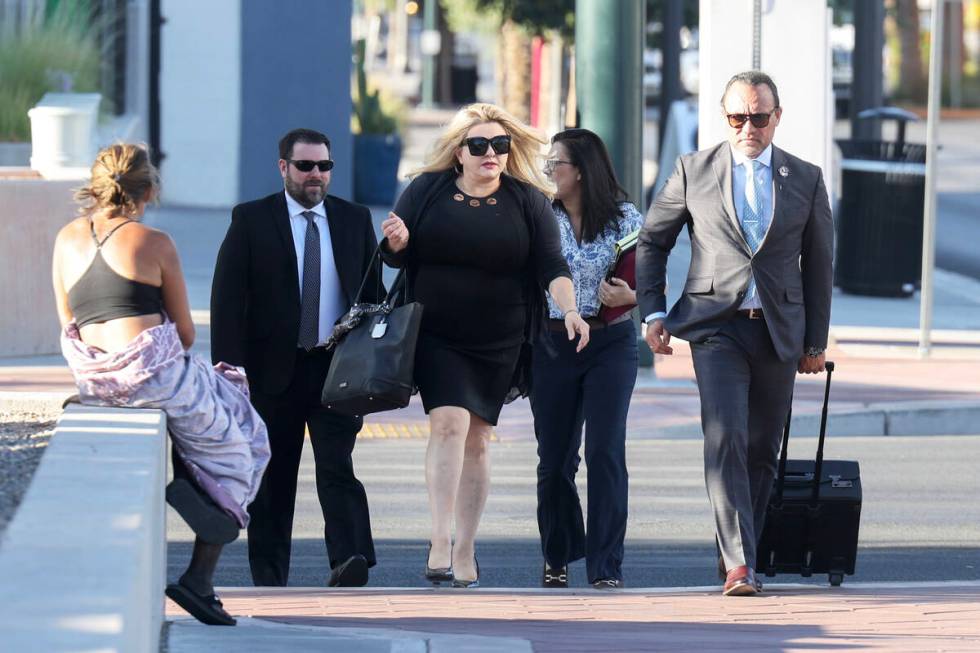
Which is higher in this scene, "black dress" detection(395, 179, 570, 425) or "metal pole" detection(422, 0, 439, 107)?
"metal pole" detection(422, 0, 439, 107)

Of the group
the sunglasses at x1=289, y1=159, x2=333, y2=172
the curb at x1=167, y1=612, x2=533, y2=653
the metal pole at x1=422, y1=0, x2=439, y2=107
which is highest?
the metal pole at x1=422, y1=0, x2=439, y2=107

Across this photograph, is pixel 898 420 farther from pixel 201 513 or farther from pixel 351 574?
pixel 201 513

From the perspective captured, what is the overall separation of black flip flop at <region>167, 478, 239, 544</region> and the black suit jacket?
1.33 m

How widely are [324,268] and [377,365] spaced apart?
0.71m

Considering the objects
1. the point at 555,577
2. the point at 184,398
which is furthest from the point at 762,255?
the point at 184,398

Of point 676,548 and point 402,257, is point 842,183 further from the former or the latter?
point 402,257

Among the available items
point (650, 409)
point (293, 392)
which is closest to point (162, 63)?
point (650, 409)

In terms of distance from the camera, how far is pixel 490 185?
7.05 m

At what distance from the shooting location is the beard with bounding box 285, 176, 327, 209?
733 cm

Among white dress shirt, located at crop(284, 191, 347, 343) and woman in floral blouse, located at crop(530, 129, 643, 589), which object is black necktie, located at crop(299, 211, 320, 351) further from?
woman in floral blouse, located at crop(530, 129, 643, 589)

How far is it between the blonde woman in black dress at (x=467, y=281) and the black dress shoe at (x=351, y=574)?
10.0 inches

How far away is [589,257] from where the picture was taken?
294 inches

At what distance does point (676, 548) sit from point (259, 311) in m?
2.20

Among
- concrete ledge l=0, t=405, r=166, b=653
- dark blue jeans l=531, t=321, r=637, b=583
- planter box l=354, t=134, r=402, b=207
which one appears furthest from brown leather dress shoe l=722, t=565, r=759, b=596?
planter box l=354, t=134, r=402, b=207
